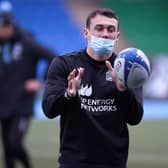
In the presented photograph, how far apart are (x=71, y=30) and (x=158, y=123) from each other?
13.3 metres

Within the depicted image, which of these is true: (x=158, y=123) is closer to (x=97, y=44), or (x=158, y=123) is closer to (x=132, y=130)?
(x=132, y=130)

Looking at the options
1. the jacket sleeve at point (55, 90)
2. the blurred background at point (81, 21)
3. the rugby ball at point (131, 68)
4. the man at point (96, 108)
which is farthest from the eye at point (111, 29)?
the blurred background at point (81, 21)

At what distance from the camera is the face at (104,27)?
5467 mm

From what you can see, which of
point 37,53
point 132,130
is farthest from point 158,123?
point 37,53

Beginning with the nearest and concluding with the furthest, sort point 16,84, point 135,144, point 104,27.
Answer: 1. point 104,27
2. point 16,84
3. point 135,144

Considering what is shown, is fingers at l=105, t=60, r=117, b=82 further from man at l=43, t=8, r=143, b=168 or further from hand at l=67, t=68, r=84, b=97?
hand at l=67, t=68, r=84, b=97

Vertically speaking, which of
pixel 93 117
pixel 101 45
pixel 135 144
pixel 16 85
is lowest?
pixel 135 144

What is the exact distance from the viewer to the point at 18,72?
9.34 meters

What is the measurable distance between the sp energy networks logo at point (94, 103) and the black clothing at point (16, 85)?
3.87 m

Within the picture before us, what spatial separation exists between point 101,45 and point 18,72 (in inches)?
160

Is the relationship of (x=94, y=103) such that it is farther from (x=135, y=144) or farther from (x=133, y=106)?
(x=135, y=144)

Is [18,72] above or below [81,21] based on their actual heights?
Result: above

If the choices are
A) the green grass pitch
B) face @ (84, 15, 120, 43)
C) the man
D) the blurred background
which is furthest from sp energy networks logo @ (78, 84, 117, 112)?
the blurred background

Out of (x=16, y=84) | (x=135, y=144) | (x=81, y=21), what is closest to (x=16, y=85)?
(x=16, y=84)
